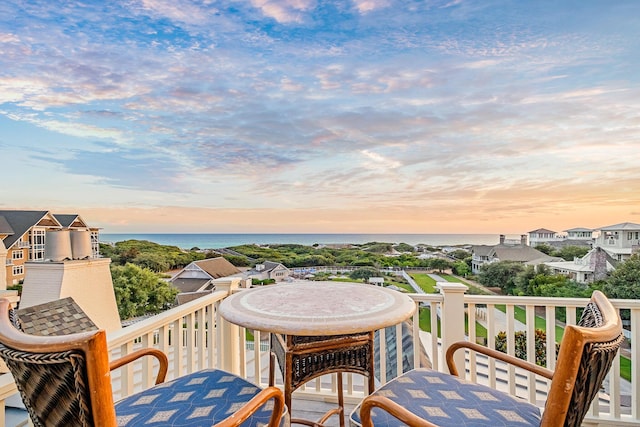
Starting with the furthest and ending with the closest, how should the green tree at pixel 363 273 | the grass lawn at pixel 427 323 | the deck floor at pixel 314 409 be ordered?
1. the green tree at pixel 363 273
2. the grass lawn at pixel 427 323
3. the deck floor at pixel 314 409

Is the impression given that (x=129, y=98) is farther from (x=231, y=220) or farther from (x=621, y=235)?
(x=621, y=235)

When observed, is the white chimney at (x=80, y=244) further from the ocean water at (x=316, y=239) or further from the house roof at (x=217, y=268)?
the house roof at (x=217, y=268)

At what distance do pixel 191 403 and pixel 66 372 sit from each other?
81 cm

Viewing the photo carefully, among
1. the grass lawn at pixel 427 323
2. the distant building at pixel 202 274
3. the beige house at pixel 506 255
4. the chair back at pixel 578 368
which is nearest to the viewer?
the chair back at pixel 578 368

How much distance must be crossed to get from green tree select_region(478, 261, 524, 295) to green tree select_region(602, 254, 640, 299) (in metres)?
0.83

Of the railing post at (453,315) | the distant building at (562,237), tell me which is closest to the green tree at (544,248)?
the distant building at (562,237)

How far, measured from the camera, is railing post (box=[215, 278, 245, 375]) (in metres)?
2.91

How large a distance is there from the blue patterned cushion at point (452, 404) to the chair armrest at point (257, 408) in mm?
335

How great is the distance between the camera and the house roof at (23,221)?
3.91 metres

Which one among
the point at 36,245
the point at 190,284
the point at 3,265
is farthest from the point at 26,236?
the point at 190,284

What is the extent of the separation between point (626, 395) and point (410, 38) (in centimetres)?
432

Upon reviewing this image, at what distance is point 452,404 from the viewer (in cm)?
148

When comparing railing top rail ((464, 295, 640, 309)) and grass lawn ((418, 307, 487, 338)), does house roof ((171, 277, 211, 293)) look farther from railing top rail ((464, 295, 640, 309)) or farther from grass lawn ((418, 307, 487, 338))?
railing top rail ((464, 295, 640, 309))

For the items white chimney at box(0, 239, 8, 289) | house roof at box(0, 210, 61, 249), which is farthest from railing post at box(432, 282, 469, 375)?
house roof at box(0, 210, 61, 249)
